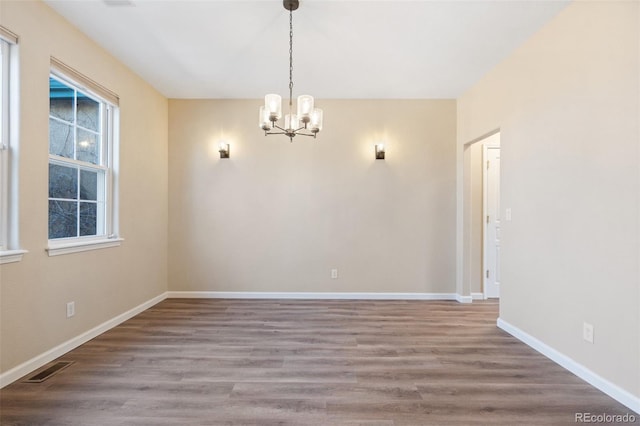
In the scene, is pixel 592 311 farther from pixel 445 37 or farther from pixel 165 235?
pixel 165 235

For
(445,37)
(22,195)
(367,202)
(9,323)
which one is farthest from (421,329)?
(22,195)

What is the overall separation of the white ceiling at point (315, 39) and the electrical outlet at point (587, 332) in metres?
2.40

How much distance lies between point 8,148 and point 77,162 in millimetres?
624

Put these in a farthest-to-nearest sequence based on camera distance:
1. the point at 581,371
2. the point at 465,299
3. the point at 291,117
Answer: the point at 465,299, the point at 291,117, the point at 581,371

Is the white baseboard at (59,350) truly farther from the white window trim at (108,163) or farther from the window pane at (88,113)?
the window pane at (88,113)

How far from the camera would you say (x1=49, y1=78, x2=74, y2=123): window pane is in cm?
249

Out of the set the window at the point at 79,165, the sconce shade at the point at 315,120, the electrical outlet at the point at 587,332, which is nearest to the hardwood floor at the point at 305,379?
the electrical outlet at the point at 587,332

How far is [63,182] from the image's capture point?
2.60 meters

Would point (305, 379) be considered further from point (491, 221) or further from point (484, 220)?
point (491, 221)

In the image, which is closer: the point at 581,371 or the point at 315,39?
the point at 581,371

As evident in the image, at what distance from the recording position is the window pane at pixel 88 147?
2794 millimetres

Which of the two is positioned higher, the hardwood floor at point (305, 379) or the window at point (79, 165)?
the window at point (79, 165)

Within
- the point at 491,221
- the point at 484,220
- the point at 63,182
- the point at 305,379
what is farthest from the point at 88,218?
the point at 491,221

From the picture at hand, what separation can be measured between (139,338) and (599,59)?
4.32 metres
